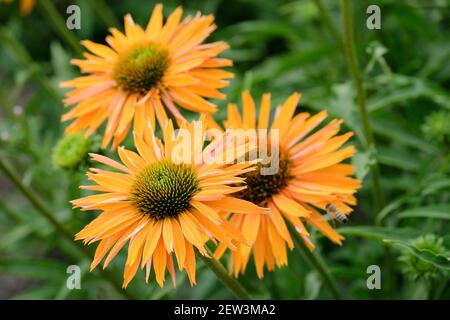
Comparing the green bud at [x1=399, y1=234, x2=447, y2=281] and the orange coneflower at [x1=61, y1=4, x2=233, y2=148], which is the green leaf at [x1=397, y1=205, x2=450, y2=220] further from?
the orange coneflower at [x1=61, y1=4, x2=233, y2=148]

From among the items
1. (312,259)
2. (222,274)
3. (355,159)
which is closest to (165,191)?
(222,274)

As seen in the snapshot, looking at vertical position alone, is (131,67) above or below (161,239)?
above

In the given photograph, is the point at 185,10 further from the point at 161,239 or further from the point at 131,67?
the point at 161,239

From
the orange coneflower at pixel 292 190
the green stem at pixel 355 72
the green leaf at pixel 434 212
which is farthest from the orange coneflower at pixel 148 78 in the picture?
the green leaf at pixel 434 212

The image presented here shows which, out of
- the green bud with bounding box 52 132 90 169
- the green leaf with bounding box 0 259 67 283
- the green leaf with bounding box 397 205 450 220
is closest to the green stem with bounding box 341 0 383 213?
the green leaf with bounding box 397 205 450 220

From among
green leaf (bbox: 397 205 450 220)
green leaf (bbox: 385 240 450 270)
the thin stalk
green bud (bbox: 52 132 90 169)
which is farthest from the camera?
the thin stalk
